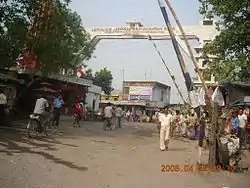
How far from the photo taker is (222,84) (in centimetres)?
1675

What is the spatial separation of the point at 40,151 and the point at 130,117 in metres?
36.4

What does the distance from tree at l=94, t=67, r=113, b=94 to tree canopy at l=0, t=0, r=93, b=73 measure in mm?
32976

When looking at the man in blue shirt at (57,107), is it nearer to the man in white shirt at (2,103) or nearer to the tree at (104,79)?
the man in white shirt at (2,103)

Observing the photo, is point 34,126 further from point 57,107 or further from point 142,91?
point 142,91

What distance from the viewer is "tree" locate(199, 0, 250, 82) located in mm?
18188

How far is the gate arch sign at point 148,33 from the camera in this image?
3556 centimetres

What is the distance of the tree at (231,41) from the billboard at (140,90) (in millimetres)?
36553

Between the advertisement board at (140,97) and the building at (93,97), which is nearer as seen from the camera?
the building at (93,97)

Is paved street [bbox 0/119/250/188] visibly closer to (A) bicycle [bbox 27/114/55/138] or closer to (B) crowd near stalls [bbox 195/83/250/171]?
(A) bicycle [bbox 27/114/55/138]

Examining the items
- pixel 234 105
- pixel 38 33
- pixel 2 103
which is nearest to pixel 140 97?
pixel 38 33

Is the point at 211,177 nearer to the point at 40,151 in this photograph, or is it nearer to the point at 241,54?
the point at 40,151

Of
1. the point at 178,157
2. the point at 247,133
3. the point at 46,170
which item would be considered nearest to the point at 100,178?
the point at 46,170

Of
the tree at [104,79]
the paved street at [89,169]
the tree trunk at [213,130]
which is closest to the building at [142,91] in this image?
the tree at [104,79]
